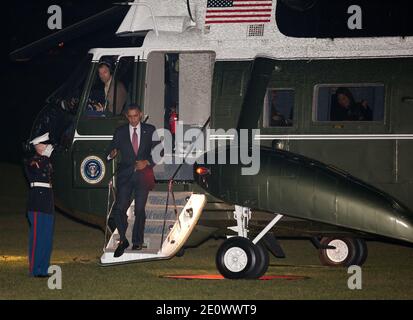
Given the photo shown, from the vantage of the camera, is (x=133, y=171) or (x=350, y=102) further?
(x=350, y=102)

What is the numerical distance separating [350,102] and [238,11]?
2.06m

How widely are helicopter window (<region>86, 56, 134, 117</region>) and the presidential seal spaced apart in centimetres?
68

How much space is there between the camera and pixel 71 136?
15.3 metres

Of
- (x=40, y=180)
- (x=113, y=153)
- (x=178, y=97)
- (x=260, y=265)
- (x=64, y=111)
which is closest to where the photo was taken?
(x=40, y=180)

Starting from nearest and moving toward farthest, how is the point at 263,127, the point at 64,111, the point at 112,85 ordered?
the point at 263,127, the point at 112,85, the point at 64,111

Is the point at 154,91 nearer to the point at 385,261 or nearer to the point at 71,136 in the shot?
the point at 71,136

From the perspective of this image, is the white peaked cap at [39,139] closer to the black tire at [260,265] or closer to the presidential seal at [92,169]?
the presidential seal at [92,169]

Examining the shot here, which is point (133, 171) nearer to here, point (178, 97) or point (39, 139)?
point (39, 139)

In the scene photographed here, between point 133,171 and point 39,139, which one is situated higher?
point 39,139

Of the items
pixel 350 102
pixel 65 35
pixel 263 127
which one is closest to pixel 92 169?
pixel 65 35

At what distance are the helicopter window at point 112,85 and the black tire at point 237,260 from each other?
8.84 ft

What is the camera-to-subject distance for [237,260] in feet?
46.3

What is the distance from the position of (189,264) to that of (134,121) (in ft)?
8.82

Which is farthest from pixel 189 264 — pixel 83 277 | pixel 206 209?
pixel 83 277
